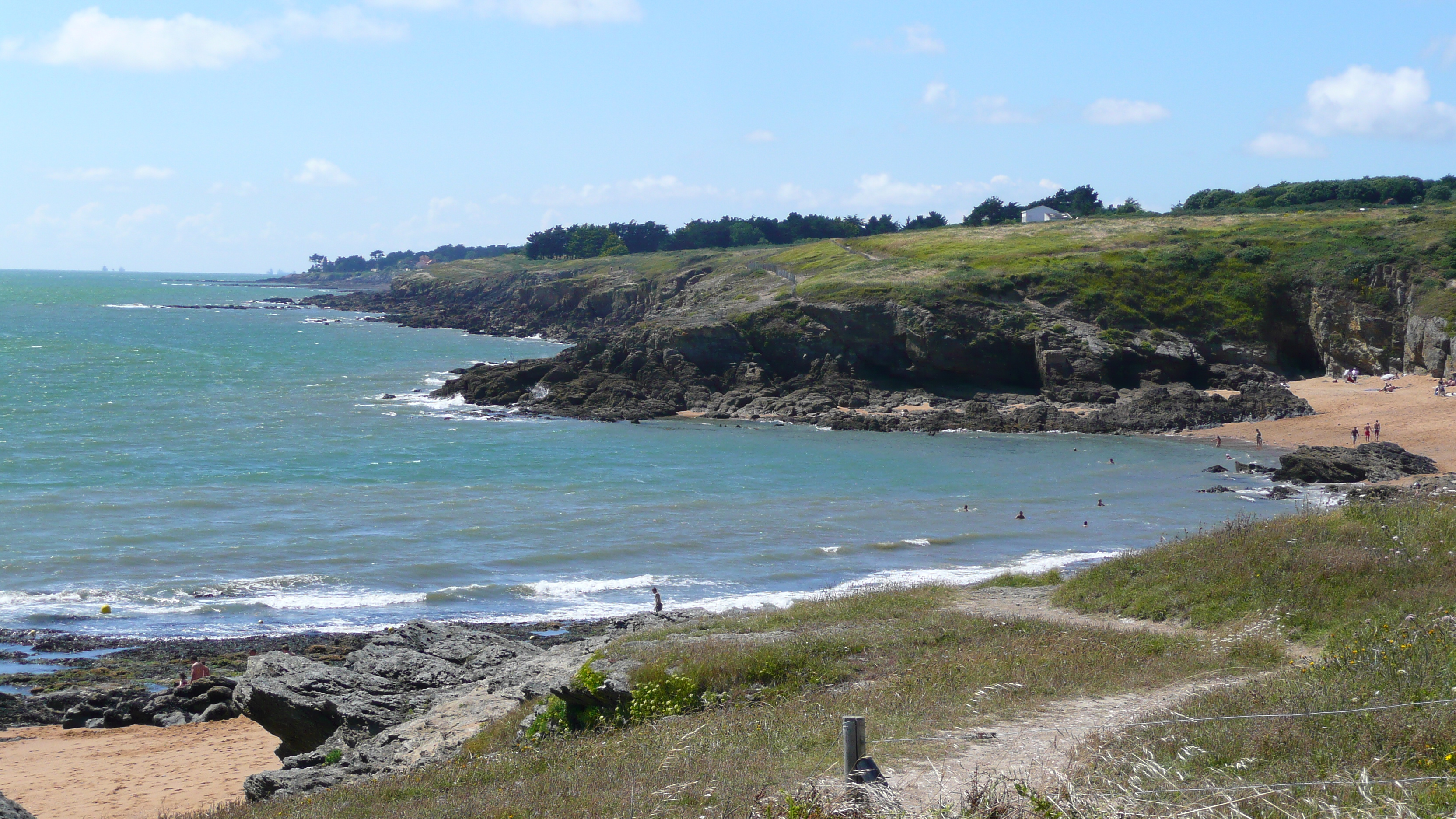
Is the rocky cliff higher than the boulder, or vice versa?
the rocky cliff

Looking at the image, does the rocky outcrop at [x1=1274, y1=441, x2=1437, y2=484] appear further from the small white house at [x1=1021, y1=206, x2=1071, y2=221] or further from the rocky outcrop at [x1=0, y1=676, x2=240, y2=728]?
the small white house at [x1=1021, y1=206, x2=1071, y2=221]

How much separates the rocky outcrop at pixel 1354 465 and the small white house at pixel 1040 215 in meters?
77.9

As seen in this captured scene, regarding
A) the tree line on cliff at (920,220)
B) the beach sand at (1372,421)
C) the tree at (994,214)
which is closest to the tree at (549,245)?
the tree line on cliff at (920,220)

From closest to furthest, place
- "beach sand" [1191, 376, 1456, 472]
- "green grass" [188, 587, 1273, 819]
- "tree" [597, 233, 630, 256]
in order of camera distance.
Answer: "green grass" [188, 587, 1273, 819] < "beach sand" [1191, 376, 1456, 472] < "tree" [597, 233, 630, 256]

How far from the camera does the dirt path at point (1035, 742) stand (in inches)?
296

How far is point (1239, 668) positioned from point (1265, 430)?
143 ft

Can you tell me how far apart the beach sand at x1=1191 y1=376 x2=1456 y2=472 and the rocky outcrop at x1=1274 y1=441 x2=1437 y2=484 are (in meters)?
1.48

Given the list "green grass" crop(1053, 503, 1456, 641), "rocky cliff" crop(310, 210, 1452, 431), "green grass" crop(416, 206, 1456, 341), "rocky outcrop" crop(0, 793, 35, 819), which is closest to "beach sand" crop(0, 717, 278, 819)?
"rocky outcrop" crop(0, 793, 35, 819)

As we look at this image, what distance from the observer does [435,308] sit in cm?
14238

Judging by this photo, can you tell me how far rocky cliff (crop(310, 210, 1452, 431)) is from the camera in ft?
183

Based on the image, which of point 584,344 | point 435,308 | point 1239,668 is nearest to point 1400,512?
point 1239,668

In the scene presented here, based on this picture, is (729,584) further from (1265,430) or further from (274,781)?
(1265,430)

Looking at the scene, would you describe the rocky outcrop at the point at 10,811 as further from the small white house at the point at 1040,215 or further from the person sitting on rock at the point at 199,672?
the small white house at the point at 1040,215

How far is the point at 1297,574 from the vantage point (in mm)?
14156
